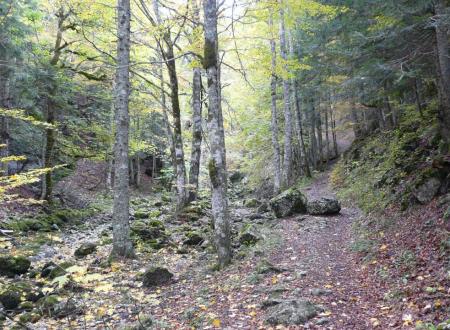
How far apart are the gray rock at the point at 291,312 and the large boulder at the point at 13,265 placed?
6.29 m

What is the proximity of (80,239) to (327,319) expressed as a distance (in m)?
10.0

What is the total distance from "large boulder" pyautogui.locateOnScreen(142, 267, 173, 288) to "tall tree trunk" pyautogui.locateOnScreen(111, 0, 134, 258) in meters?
1.78

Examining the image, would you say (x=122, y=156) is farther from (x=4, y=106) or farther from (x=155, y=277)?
(x=4, y=106)

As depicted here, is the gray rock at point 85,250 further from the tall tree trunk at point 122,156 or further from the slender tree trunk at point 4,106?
the slender tree trunk at point 4,106

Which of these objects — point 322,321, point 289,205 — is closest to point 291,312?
point 322,321

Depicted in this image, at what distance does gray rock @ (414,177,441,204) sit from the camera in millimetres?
8031

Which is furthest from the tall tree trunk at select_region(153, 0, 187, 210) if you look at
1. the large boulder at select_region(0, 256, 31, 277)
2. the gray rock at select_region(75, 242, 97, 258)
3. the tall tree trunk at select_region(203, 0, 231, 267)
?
the large boulder at select_region(0, 256, 31, 277)

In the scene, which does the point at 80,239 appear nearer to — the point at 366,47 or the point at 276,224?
the point at 276,224

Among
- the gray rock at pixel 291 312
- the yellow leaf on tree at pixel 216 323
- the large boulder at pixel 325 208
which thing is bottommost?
the yellow leaf on tree at pixel 216 323

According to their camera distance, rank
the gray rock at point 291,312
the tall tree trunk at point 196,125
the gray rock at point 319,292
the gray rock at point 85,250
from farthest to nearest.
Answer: the tall tree trunk at point 196,125, the gray rock at point 85,250, the gray rock at point 319,292, the gray rock at point 291,312

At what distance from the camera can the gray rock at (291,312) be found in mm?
5000

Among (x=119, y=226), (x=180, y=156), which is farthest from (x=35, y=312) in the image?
(x=180, y=156)

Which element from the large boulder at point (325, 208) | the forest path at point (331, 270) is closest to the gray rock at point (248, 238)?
the forest path at point (331, 270)

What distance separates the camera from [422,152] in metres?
10.4
